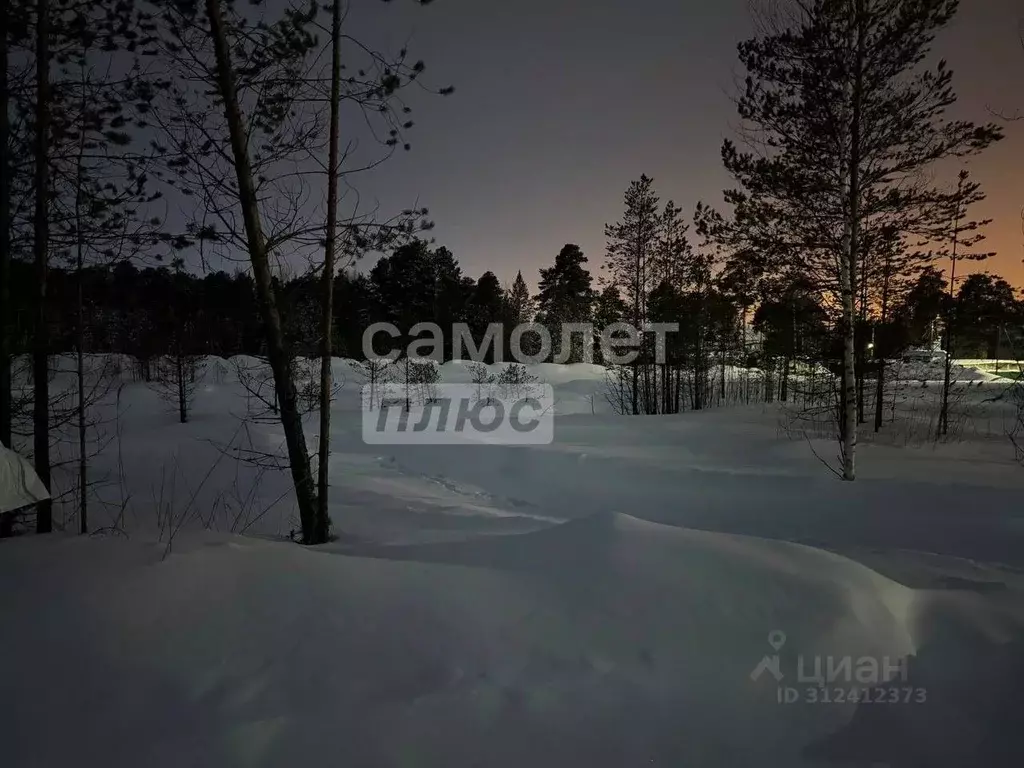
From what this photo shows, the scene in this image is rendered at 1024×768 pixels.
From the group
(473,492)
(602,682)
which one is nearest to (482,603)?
(602,682)

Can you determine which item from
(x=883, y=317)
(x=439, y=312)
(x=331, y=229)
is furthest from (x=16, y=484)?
(x=439, y=312)

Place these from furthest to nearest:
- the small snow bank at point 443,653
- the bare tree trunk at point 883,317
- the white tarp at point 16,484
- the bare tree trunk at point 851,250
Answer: the bare tree trunk at point 883,317, the bare tree trunk at point 851,250, the white tarp at point 16,484, the small snow bank at point 443,653

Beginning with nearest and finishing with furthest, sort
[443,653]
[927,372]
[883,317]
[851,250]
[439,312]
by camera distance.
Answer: [443,653]
[851,250]
[883,317]
[927,372]
[439,312]

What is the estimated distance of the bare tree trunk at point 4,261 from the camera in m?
4.90

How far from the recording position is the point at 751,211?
7.97 metres

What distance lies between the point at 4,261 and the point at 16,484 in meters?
2.60

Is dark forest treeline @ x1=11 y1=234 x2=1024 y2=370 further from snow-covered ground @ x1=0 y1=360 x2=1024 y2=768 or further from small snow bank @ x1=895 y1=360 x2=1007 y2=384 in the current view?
snow-covered ground @ x1=0 y1=360 x2=1024 y2=768

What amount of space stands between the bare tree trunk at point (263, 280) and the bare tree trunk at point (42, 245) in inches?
81.0

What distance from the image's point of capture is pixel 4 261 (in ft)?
16.5

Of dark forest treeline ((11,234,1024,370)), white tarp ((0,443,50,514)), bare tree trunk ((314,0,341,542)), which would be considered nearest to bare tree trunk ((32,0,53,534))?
dark forest treeline ((11,234,1024,370))

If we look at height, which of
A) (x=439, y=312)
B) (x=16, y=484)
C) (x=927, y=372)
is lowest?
(x=16, y=484)

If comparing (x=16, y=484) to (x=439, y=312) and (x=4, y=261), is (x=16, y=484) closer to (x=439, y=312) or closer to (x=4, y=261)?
(x=4, y=261)

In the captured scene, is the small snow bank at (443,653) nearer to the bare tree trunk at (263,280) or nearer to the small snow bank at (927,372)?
the bare tree trunk at (263,280)

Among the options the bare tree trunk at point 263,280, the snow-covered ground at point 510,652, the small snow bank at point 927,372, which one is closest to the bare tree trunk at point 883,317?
the small snow bank at point 927,372
